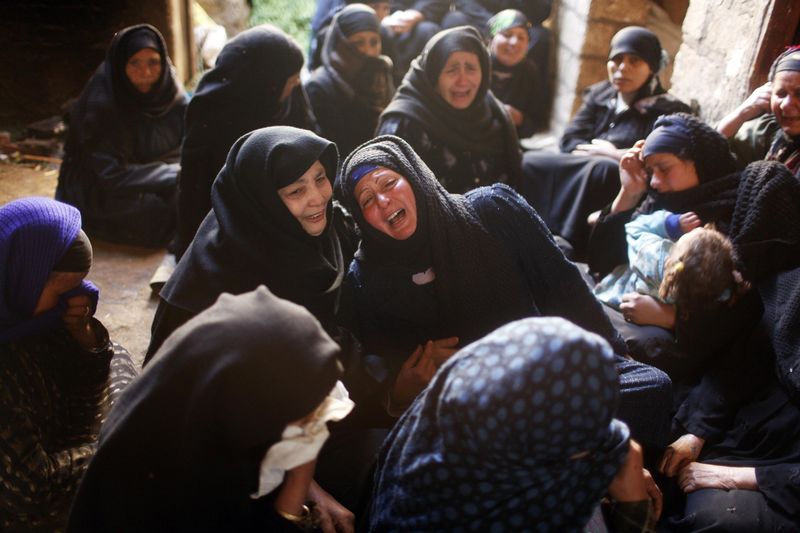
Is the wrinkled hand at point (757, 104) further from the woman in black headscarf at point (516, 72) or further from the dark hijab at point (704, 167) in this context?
the woman in black headscarf at point (516, 72)

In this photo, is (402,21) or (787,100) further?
(402,21)

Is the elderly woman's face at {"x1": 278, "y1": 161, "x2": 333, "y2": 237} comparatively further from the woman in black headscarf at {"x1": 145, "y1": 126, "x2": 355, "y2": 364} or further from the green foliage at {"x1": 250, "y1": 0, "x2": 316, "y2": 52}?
the green foliage at {"x1": 250, "y1": 0, "x2": 316, "y2": 52}

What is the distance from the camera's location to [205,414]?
4.67 ft

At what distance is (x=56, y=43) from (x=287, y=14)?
10.8ft

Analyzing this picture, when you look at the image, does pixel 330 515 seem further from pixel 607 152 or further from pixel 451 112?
pixel 607 152

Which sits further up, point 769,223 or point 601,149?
point 769,223

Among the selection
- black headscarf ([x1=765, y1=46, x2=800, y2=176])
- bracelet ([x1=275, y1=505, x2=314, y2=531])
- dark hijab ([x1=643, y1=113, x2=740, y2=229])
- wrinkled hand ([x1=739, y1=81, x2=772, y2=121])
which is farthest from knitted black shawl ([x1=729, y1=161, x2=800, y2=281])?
bracelet ([x1=275, y1=505, x2=314, y2=531])

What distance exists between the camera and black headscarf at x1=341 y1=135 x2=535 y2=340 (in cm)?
252

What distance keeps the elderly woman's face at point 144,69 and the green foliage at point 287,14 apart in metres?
4.20

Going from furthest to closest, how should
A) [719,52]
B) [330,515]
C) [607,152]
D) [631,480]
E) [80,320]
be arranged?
[607,152]
[719,52]
[80,320]
[330,515]
[631,480]

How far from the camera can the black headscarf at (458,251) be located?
252 cm

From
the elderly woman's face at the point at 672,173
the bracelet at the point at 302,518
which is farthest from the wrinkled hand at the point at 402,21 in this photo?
the bracelet at the point at 302,518

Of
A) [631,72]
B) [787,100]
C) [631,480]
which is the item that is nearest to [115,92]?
[631,72]

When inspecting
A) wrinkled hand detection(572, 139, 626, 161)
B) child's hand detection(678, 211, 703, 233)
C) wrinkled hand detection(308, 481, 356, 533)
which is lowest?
wrinkled hand detection(308, 481, 356, 533)
